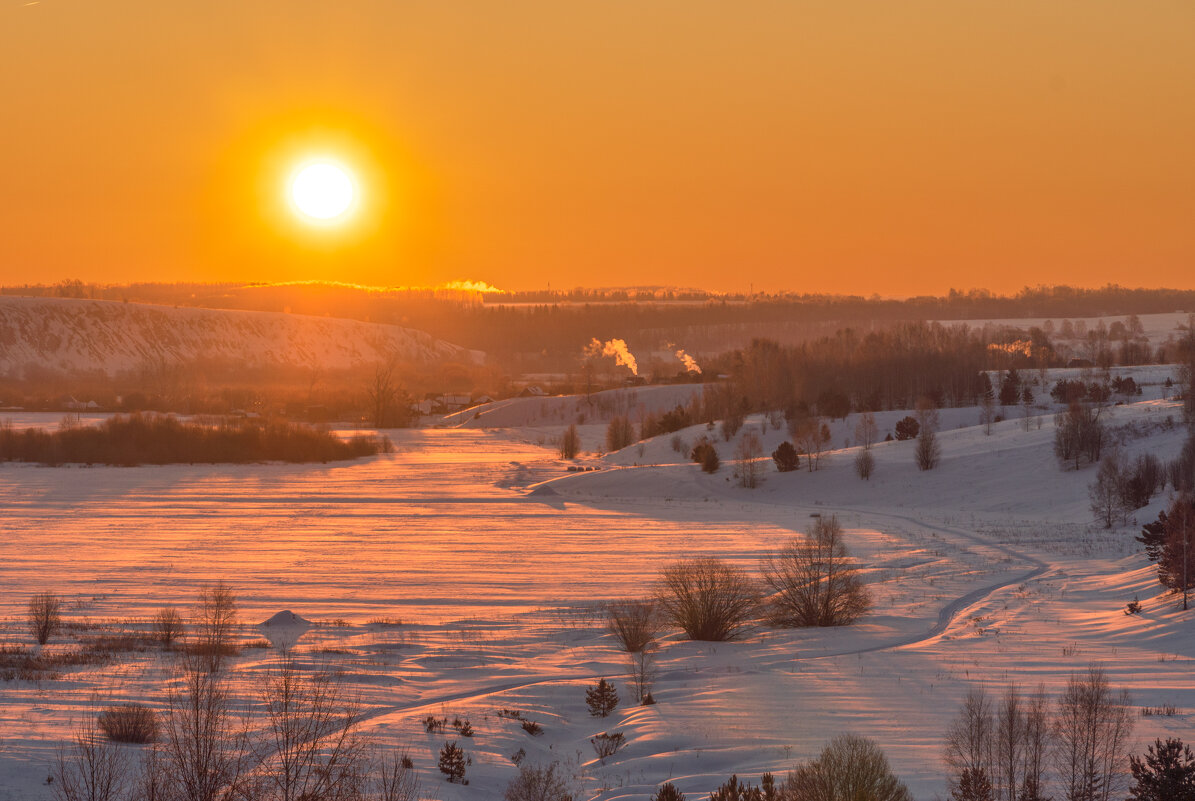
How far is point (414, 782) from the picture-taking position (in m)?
14.1

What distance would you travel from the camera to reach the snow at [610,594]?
1667cm

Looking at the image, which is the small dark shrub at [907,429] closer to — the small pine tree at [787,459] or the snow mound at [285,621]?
the small pine tree at [787,459]

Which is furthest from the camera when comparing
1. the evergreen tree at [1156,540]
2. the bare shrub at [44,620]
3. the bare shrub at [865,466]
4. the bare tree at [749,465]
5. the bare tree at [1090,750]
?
the bare tree at [749,465]

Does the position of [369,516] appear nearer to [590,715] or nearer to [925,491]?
[925,491]

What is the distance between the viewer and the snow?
656 inches

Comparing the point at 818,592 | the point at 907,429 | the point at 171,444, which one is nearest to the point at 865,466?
the point at 907,429

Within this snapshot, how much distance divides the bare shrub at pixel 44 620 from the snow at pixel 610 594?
43cm

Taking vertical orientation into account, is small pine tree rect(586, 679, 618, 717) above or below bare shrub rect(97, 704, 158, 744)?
below

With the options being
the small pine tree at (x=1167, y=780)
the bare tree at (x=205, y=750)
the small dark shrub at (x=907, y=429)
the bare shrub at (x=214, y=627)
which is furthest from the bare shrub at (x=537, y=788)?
the small dark shrub at (x=907, y=429)

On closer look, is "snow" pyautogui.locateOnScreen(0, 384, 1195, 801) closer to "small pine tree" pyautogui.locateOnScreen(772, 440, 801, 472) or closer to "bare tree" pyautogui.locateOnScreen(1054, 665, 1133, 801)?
"small pine tree" pyautogui.locateOnScreen(772, 440, 801, 472)

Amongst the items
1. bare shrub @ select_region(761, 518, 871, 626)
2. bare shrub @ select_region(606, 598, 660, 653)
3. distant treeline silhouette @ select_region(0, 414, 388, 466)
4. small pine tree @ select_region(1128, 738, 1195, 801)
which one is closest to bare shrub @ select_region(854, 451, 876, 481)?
bare shrub @ select_region(761, 518, 871, 626)

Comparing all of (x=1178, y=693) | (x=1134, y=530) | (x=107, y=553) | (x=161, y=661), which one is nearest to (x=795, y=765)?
(x=1178, y=693)

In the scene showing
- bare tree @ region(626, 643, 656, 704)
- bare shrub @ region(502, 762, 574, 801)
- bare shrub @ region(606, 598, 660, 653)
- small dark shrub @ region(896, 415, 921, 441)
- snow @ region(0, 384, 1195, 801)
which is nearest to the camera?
bare shrub @ region(502, 762, 574, 801)

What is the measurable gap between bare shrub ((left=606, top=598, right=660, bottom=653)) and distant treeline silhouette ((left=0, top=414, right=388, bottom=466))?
214 feet
